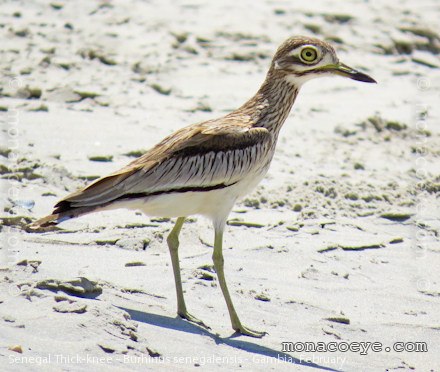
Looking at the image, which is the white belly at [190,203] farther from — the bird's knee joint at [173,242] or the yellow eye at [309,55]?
the yellow eye at [309,55]

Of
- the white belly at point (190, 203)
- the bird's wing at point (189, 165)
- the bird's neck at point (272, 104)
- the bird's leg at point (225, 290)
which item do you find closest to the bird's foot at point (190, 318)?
the bird's leg at point (225, 290)

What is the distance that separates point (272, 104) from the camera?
600 centimetres

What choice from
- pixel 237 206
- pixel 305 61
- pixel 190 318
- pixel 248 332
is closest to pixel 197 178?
pixel 190 318

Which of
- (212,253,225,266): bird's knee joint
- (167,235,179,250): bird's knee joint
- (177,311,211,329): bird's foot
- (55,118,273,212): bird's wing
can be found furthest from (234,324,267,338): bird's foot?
(55,118,273,212): bird's wing

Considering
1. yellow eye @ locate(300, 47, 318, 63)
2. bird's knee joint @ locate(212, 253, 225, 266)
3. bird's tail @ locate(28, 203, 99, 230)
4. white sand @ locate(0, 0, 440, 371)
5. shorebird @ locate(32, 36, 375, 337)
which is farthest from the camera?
yellow eye @ locate(300, 47, 318, 63)

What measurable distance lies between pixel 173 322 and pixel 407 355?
1.20m

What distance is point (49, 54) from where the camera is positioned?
29.4ft

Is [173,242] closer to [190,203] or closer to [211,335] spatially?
[190,203]

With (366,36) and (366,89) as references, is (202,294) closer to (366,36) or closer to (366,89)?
(366,89)

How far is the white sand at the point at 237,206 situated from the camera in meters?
4.95

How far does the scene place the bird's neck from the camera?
593cm

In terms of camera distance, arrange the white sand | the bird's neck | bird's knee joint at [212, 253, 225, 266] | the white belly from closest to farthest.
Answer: the white sand < the white belly < bird's knee joint at [212, 253, 225, 266] < the bird's neck

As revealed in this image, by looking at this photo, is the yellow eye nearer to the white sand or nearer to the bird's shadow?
the white sand

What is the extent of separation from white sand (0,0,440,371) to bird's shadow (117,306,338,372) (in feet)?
0.05
